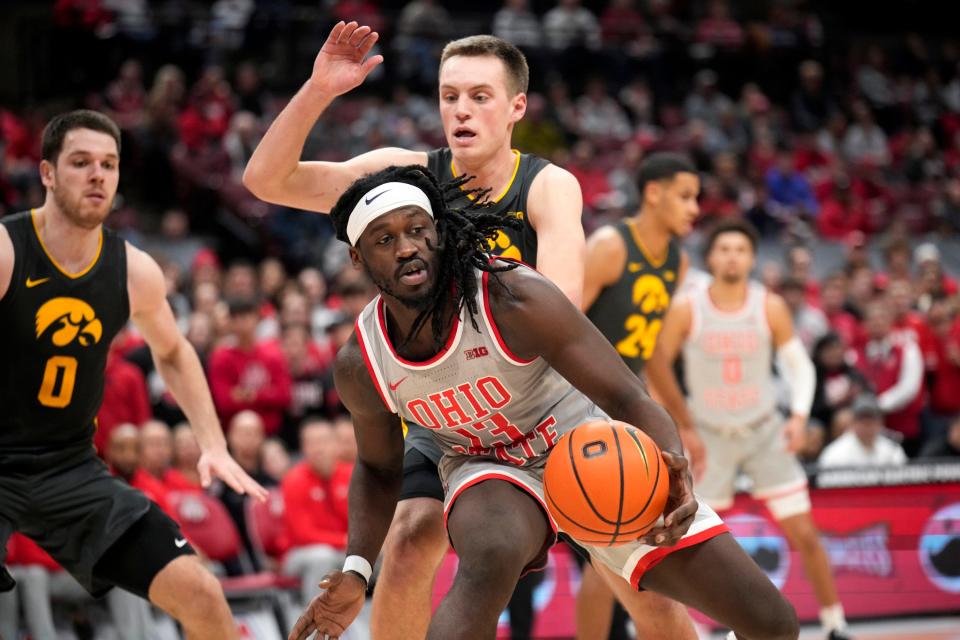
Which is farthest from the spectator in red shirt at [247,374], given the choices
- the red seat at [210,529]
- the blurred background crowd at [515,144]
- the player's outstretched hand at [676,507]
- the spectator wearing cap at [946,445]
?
the player's outstretched hand at [676,507]

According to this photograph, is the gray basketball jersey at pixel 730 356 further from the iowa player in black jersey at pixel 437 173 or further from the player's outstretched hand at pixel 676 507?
the player's outstretched hand at pixel 676 507

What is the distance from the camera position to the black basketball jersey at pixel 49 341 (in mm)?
4992

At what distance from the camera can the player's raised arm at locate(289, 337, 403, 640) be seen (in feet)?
13.2

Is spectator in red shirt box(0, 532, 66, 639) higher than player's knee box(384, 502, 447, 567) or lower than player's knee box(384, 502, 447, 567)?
lower

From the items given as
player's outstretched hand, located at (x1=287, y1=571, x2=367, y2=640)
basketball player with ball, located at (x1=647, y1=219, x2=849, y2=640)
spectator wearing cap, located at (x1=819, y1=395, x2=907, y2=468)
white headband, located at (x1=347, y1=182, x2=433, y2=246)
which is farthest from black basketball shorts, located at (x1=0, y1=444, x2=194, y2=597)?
spectator wearing cap, located at (x1=819, y1=395, x2=907, y2=468)

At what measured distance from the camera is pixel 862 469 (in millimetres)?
8688

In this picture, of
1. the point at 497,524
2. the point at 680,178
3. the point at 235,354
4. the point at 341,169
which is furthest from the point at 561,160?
the point at 497,524

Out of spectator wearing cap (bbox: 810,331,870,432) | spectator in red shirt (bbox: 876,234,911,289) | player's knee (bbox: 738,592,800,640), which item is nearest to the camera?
player's knee (bbox: 738,592,800,640)

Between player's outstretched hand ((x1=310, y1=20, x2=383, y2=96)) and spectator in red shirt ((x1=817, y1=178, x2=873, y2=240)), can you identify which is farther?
spectator in red shirt ((x1=817, y1=178, x2=873, y2=240))

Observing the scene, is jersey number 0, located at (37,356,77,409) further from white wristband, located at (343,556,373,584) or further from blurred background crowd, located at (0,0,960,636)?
blurred background crowd, located at (0,0,960,636)

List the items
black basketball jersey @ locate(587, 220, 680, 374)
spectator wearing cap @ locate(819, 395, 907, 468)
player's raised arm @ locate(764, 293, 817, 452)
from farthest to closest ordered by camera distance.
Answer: spectator wearing cap @ locate(819, 395, 907, 468) < player's raised arm @ locate(764, 293, 817, 452) < black basketball jersey @ locate(587, 220, 680, 374)

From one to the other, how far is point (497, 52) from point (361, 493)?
5.59 feet

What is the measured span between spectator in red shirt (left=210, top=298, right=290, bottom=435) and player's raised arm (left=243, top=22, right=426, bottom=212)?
4377mm

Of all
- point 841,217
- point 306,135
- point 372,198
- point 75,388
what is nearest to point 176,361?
point 75,388
